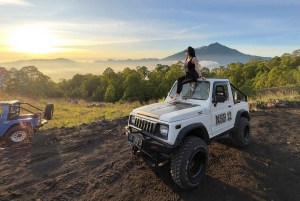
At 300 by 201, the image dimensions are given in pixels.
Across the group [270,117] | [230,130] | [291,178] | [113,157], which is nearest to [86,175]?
[113,157]

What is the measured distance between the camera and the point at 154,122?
3.81m

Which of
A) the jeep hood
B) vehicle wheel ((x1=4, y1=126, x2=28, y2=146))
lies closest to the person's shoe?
the jeep hood

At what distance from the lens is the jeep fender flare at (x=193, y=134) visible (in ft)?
11.7

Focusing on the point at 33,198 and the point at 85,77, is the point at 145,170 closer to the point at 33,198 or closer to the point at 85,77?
the point at 33,198

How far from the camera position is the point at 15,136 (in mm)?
6746

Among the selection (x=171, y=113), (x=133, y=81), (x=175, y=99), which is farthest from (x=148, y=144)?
(x=133, y=81)

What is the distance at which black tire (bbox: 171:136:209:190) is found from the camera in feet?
11.6

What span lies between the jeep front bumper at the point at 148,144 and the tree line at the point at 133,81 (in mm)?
24419

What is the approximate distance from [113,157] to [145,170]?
3.70 feet

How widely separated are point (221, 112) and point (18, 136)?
6.69 m

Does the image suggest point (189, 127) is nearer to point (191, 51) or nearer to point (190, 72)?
point (190, 72)

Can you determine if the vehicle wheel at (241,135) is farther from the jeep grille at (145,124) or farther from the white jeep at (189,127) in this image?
the jeep grille at (145,124)

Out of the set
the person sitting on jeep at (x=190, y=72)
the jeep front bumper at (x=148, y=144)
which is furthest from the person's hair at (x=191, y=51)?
the jeep front bumper at (x=148, y=144)

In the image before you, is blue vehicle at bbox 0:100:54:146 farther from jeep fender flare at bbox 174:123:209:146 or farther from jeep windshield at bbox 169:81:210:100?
jeep fender flare at bbox 174:123:209:146
